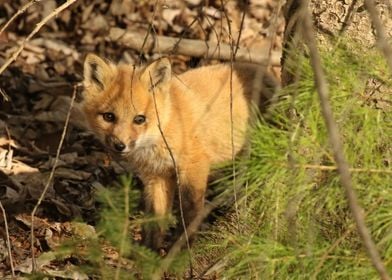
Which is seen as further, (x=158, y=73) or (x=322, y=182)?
(x=158, y=73)

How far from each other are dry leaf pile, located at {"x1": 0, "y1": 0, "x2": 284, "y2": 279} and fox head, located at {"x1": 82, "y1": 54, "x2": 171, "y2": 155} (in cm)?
39

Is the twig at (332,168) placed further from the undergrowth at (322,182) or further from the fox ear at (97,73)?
the fox ear at (97,73)

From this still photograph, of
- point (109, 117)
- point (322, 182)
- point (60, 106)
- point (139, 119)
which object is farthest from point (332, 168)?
point (60, 106)

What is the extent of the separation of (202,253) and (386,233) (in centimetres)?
141

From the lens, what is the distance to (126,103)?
479cm

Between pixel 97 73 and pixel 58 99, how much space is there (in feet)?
6.45

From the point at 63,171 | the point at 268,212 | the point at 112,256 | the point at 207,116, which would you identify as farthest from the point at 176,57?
the point at 268,212

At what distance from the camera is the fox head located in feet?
15.4

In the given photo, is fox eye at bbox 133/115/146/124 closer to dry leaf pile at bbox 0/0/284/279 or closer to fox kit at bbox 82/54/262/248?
fox kit at bbox 82/54/262/248

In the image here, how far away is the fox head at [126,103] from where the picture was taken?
185 inches

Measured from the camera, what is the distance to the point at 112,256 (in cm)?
440

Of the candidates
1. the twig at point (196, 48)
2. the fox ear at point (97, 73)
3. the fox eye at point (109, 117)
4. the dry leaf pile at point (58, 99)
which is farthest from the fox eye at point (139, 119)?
the twig at point (196, 48)

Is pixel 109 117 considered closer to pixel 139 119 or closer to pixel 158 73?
pixel 139 119

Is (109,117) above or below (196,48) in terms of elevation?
below
